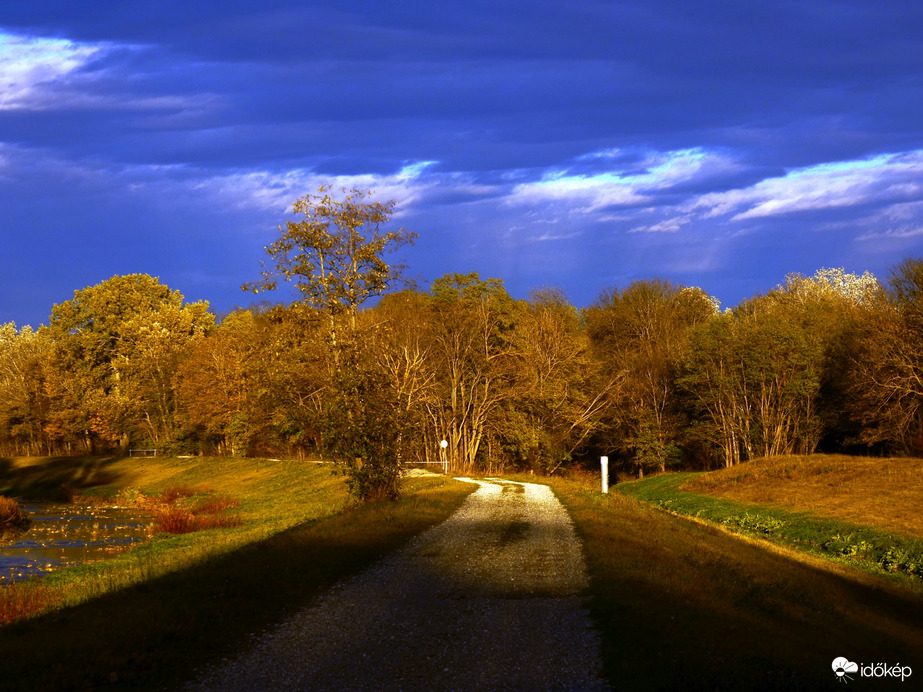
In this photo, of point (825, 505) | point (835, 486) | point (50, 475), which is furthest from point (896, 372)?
point (50, 475)

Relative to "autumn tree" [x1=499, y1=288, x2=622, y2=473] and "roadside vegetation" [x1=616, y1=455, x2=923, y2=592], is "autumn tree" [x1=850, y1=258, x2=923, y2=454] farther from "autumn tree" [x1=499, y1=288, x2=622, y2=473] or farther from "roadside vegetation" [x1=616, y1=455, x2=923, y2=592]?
"autumn tree" [x1=499, y1=288, x2=622, y2=473]

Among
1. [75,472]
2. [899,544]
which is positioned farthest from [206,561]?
[75,472]

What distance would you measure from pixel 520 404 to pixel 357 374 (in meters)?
33.8

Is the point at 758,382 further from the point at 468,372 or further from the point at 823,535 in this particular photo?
the point at 823,535

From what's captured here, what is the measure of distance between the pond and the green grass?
21666mm

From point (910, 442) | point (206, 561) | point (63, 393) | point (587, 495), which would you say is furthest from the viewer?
point (63, 393)

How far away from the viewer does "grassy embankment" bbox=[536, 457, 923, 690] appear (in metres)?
8.27

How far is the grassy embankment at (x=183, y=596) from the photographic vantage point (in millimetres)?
8430

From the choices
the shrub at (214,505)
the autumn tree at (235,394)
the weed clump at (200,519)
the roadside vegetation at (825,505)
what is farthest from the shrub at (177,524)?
the autumn tree at (235,394)

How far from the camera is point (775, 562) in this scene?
56.5ft

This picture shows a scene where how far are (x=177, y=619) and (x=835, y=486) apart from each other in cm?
2997

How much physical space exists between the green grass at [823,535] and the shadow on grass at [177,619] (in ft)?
44.4

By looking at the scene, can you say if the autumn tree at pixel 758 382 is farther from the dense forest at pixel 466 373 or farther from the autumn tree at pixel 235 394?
the autumn tree at pixel 235 394

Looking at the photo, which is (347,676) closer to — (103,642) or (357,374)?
(103,642)
